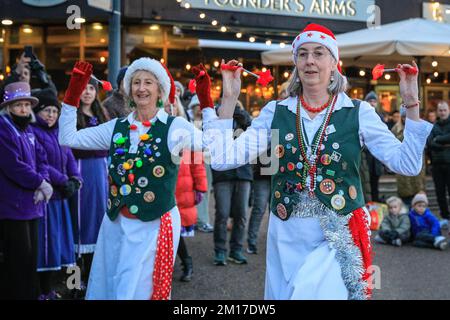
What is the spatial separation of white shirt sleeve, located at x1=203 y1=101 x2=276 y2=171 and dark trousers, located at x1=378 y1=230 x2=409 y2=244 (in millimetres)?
4953

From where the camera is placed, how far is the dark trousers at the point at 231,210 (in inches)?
261

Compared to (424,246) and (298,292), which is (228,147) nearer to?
(298,292)

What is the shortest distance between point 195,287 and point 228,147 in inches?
114

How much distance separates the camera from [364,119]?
3.22 meters

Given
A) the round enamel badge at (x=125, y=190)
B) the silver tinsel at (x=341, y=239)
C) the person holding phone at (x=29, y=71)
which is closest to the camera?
the silver tinsel at (x=341, y=239)

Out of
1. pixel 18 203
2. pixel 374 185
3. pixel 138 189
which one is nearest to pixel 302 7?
pixel 374 185

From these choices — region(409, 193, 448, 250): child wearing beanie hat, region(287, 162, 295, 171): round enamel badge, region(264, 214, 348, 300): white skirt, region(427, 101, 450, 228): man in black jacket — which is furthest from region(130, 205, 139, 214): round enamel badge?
region(427, 101, 450, 228): man in black jacket

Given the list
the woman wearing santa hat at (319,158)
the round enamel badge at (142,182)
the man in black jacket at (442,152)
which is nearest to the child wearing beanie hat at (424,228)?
the man in black jacket at (442,152)

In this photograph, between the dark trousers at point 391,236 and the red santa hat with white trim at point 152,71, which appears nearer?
the red santa hat with white trim at point 152,71

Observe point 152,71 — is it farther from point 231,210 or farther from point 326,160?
point 231,210

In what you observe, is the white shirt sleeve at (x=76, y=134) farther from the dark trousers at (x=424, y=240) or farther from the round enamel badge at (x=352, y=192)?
the dark trousers at (x=424, y=240)

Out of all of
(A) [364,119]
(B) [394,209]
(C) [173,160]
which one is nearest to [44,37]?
(B) [394,209]

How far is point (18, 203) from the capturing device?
4734 millimetres

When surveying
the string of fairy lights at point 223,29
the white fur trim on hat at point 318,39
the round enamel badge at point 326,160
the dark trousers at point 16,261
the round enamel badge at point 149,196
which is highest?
the string of fairy lights at point 223,29
